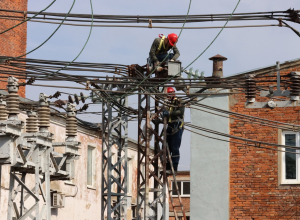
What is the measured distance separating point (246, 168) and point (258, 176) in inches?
16.4

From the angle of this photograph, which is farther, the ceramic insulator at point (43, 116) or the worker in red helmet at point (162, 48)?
the worker in red helmet at point (162, 48)

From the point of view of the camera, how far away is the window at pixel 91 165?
3200cm

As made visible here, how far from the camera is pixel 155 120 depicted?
19.2 m

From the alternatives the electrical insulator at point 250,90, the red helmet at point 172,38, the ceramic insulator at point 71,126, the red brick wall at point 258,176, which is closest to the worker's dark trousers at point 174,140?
the red brick wall at point 258,176

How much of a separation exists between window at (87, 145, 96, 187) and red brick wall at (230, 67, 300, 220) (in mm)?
13482

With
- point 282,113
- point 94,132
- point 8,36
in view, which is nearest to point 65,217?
point 94,132

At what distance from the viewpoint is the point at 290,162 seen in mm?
19422

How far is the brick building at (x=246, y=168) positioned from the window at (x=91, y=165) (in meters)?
12.8

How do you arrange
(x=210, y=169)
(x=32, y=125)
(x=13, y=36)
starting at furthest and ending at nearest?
(x=13, y=36) < (x=210, y=169) < (x=32, y=125)

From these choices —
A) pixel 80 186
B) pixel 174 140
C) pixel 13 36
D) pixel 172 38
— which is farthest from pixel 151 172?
pixel 13 36

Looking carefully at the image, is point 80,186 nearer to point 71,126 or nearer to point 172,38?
point 172,38

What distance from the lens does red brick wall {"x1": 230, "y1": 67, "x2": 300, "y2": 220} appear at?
19.1m

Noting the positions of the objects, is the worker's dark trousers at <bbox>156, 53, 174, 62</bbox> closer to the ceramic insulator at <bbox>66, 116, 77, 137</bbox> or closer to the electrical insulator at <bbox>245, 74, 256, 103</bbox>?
the ceramic insulator at <bbox>66, 116, 77, 137</bbox>

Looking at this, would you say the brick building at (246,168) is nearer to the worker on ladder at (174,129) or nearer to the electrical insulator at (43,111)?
the worker on ladder at (174,129)
